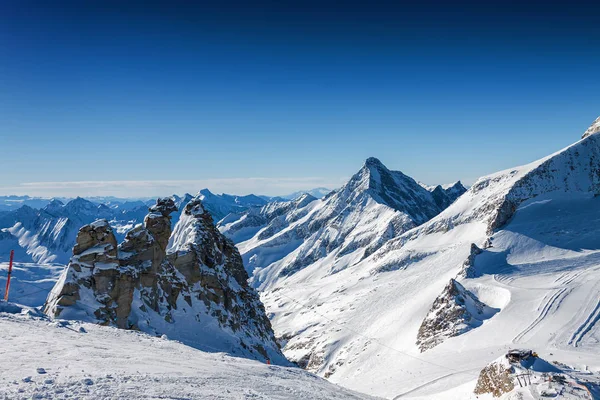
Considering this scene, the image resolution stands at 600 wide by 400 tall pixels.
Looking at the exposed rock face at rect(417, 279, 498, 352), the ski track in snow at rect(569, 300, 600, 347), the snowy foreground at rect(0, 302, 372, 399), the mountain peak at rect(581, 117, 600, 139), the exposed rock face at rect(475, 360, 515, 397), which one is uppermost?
the mountain peak at rect(581, 117, 600, 139)

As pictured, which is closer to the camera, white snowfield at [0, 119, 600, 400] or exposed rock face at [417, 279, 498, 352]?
white snowfield at [0, 119, 600, 400]

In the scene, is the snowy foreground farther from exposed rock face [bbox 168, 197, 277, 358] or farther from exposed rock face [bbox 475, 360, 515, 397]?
exposed rock face [bbox 168, 197, 277, 358]

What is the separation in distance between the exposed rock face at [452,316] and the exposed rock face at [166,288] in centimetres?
3133

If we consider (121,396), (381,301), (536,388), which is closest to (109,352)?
(121,396)

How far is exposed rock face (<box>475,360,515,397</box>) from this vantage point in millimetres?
27269

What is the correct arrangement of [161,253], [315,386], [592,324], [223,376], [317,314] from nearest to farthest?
[223,376], [315,386], [161,253], [592,324], [317,314]

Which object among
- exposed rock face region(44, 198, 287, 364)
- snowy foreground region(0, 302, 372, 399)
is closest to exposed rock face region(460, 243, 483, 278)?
exposed rock face region(44, 198, 287, 364)

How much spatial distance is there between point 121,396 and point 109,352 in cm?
825

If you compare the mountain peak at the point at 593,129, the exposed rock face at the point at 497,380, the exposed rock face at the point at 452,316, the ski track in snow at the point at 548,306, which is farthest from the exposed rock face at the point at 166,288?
the mountain peak at the point at 593,129

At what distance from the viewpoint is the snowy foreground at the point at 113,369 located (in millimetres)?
15094

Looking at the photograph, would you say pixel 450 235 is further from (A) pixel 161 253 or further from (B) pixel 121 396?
(B) pixel 121 396

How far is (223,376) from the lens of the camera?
68.9 feet

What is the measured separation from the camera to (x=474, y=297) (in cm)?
7975

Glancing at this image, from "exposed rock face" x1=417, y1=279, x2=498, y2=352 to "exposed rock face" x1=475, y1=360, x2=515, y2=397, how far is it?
42011mm
